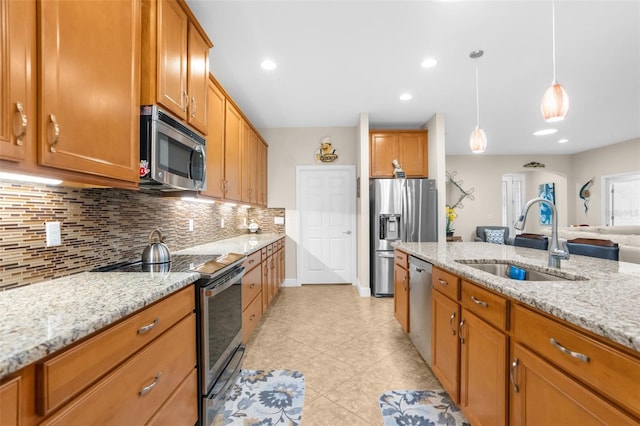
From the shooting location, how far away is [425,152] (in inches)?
172

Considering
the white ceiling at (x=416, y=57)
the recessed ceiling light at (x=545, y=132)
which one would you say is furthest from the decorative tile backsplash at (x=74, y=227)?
the recessed ceiling light at (x=545, y=132)

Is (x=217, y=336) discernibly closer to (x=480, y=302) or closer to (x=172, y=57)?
(x=480, y=302)

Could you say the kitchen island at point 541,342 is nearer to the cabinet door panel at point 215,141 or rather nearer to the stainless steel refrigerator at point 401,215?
the cabinet door panel at point 215,141

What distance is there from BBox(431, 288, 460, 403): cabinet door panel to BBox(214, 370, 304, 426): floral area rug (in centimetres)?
90

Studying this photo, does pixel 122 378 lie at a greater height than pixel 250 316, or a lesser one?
greater

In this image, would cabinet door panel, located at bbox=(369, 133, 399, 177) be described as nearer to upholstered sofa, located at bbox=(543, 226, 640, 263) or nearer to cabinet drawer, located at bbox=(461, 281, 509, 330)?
upholstered sofa, located at bbox=(543, 226, 640, 263)

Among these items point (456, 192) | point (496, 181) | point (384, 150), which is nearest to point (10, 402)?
point (384, 150)

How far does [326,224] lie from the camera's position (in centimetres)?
465

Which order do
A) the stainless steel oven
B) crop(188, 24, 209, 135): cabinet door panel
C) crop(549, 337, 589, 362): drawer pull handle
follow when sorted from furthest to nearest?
crop(188, 24, 209, 135): cabinet door panel → the stainless steel oven → crop(549, 337, 589, 362): drawer pull handle

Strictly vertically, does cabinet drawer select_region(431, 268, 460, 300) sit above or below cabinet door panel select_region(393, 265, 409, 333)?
above

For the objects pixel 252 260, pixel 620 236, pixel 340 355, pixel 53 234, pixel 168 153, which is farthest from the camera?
pixel 620 236

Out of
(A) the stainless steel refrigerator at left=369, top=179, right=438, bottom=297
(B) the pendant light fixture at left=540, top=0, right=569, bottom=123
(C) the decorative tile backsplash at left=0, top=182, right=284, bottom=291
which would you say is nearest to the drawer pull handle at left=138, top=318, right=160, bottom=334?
(C) the decorative tile backsplash at left=0, top=182, right=284, bottom=291

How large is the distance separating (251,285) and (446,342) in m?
1.62

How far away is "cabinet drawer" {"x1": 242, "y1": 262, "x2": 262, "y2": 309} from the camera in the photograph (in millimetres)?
2273
